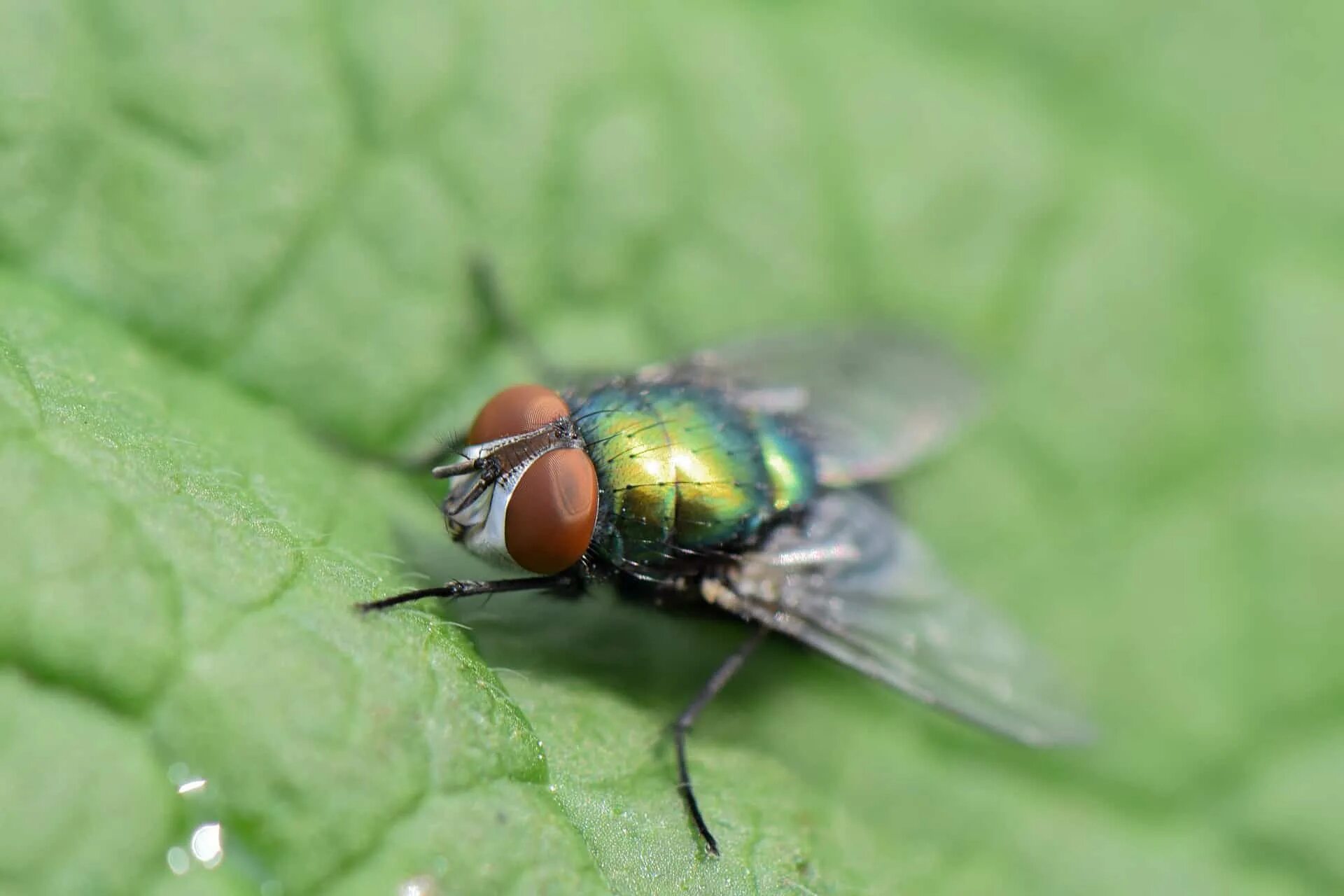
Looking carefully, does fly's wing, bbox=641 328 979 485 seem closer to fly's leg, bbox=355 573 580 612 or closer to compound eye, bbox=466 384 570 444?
compound eye, bbox=466 384 570 444

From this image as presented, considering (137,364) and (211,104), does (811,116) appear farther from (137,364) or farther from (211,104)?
(137,364)

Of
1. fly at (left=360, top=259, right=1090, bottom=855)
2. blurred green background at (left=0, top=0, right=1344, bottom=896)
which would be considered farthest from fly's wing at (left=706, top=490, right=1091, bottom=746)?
blurred green background at (left=0, top=0, right=1344, bottom=896)

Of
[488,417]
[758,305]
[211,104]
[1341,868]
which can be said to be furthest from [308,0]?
[1341,868]

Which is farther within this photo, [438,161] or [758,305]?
[758,305]

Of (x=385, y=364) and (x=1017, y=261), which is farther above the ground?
(x=1017, y=261)

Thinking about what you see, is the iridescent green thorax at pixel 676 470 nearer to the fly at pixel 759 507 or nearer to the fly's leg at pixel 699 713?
the fly at pixel 759 507

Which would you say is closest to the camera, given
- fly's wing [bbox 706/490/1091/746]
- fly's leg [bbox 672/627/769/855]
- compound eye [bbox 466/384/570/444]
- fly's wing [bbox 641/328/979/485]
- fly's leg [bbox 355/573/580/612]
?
fly's leg [bbox 355/573/580/612]

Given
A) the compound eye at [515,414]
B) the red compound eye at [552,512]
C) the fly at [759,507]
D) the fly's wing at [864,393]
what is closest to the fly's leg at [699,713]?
the fly at [759,507]
